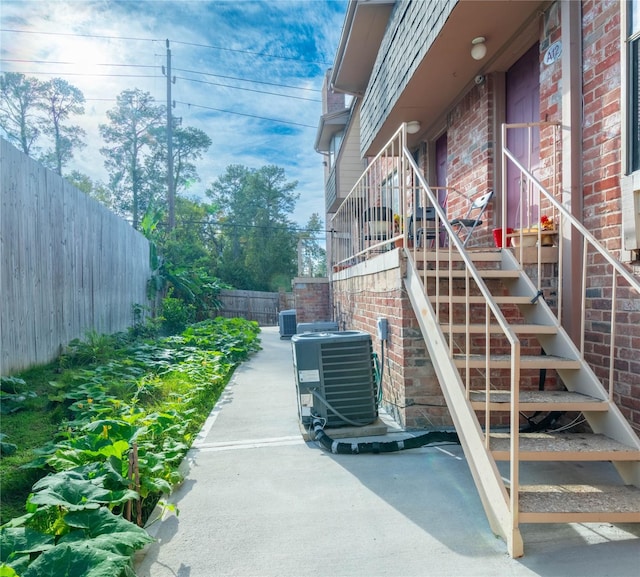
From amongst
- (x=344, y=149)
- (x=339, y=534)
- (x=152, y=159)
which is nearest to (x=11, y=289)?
(x=339, y=534)

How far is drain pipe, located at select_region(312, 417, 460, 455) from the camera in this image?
3.26 metres

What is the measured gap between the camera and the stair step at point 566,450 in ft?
7.48

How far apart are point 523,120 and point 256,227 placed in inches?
887

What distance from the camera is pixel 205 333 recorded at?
30.0 feet

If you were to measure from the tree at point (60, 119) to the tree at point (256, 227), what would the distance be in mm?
8229

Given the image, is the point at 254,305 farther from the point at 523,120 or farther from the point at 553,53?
the point at 553,53

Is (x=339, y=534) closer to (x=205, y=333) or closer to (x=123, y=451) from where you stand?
(x=123, y=451)

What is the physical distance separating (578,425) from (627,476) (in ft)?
3.33

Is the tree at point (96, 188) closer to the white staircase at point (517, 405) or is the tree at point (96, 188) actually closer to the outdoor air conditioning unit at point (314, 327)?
the outdoor air conditioning unit at point (314, 327)

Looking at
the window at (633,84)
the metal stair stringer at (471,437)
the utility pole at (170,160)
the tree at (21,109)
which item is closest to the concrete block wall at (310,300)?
the metal stair stringer at (471,437)

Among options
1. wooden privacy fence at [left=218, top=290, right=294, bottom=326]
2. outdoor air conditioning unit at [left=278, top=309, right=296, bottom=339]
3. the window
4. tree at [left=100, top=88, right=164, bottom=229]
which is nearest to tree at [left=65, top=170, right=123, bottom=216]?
tree at [left=100, top=88, right=164, bottom=229]

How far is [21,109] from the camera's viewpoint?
21562mm

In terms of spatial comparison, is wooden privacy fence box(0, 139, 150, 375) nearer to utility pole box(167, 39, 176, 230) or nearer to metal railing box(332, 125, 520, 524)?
metal railing box(332, 125, 520, 524)

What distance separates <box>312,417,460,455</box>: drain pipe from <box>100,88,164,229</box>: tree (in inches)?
981
